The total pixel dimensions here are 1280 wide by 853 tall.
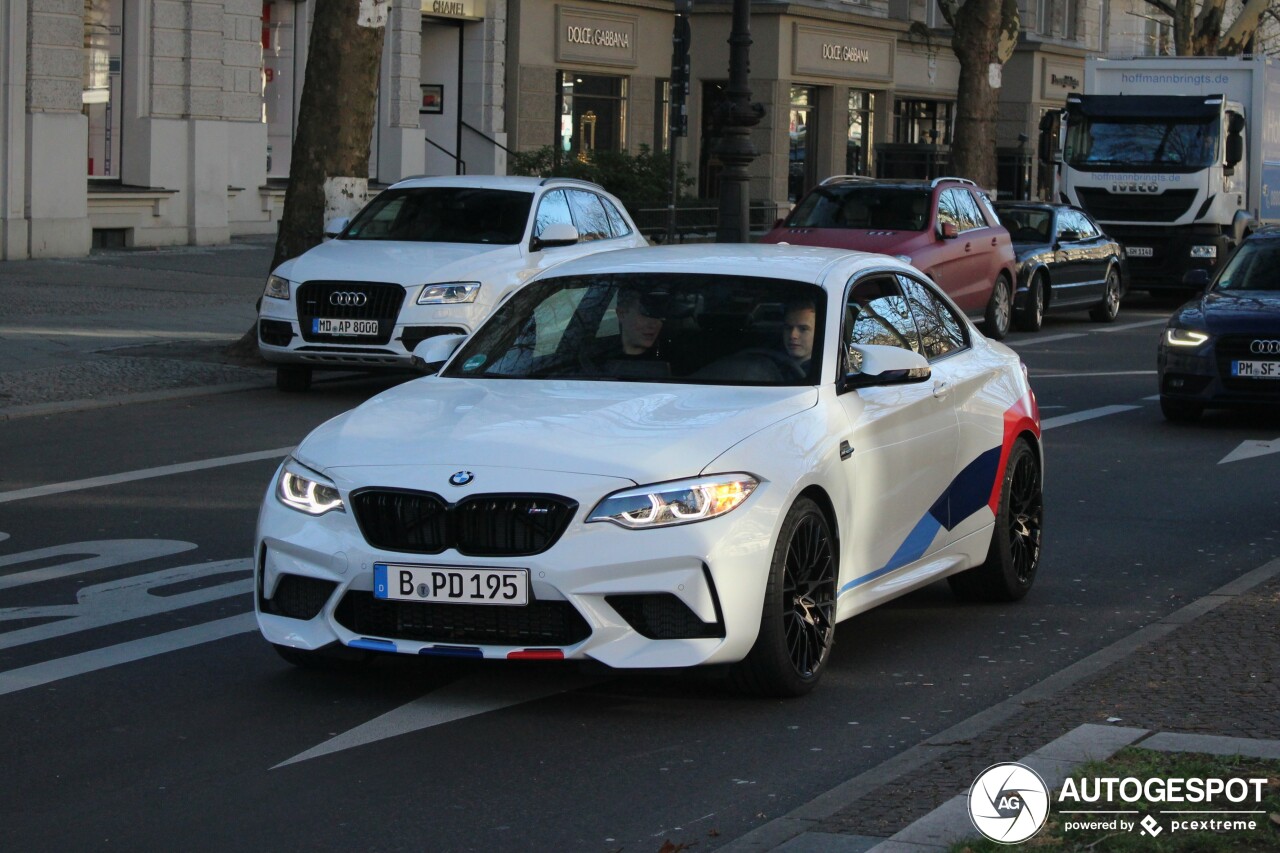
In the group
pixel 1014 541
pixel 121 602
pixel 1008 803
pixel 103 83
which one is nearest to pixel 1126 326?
pixel 103 83

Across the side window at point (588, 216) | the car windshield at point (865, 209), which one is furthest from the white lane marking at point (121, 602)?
the car windshield at point (865, 209)

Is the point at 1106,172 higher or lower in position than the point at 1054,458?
higher

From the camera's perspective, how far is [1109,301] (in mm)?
Answer: 26703

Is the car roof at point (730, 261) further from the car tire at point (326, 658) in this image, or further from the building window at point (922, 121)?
the building window at point (922, 121)

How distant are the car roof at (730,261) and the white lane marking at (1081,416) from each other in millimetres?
7075

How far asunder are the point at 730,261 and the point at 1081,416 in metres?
8.47

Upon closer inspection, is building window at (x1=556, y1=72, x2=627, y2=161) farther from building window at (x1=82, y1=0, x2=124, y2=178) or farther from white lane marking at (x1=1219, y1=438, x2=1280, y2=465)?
white lane marking at (x1=1219, y1=438, x2=1280, y2=465)

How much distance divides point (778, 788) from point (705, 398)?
1651 millimetres

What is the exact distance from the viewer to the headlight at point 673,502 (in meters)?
6.14

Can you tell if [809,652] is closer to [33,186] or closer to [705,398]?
[705,398]

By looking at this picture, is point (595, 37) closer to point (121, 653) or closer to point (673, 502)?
point (121, 653)

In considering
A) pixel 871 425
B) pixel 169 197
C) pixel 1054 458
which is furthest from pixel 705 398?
pixel 169 197

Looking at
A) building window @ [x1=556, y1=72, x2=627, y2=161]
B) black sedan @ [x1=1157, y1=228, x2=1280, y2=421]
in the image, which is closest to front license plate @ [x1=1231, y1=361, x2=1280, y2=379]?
black sedan @ [x1=1157, y1=228, x2=1280, y2=421]

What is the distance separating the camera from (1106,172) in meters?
29.5
